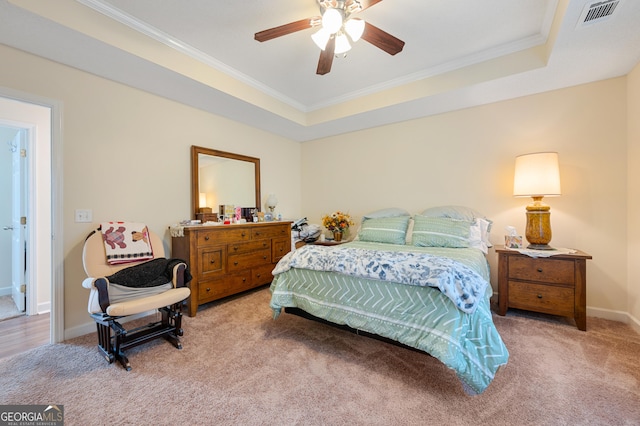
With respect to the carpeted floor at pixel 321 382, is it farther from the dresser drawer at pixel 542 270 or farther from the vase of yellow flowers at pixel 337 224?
the vase of yellow flowers at pixel 337 224

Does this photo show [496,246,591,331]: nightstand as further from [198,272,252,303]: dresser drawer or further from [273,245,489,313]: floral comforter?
[198,272,252,303]: dresser drawer

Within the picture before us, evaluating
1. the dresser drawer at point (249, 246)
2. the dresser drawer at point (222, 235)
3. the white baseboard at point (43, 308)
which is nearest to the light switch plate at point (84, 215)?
the dresser drawer at point (222, 235)

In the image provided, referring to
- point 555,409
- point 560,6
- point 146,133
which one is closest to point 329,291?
point 555,409

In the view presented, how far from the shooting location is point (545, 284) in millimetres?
2543

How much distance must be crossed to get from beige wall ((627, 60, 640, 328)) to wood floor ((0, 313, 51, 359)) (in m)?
5.42

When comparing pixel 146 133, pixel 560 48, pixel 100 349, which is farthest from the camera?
pixel 146 133

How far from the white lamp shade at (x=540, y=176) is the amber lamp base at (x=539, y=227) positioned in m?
0.17

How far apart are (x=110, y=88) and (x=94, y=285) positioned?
196 cm

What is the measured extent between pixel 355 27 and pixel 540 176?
7.63 ft

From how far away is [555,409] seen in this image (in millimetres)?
1453

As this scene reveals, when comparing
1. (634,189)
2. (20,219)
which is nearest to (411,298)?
(634,189)

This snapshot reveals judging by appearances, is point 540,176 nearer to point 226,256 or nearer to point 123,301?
point 226,256

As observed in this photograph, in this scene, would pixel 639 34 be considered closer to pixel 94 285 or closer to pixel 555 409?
pixel 555 409

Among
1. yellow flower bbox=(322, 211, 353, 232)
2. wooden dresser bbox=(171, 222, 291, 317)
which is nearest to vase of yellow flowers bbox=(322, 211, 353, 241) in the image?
yellow flower bbox=(322, 211, 353, 232)
